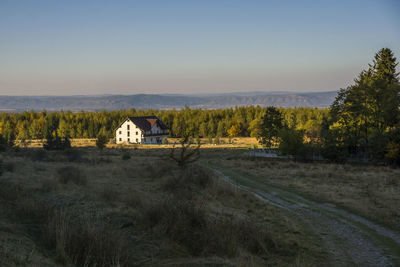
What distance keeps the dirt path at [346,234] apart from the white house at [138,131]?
2571 inches

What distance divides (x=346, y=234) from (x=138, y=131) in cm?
7292

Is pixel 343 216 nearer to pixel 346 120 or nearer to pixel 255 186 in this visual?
pixel 255 186

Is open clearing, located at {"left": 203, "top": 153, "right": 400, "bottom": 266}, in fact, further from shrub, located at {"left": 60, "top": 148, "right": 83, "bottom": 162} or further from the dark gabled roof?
the dark gabled roof

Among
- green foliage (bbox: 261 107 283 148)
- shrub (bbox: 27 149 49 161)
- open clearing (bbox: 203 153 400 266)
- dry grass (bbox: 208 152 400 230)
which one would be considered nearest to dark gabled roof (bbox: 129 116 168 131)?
green foliage (bbox: 261 107 283 148)

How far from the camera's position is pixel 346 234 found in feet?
39.8

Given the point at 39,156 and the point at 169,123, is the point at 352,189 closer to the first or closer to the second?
the point at 39,156

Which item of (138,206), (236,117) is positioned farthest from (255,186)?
(236,117)

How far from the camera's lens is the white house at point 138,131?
82.1m

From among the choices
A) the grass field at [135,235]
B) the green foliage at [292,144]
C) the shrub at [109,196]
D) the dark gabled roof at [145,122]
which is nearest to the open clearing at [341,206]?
the grass field at [135,235]

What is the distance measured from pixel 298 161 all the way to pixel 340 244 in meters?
33.4

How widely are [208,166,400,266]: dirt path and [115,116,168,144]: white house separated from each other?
6529cm

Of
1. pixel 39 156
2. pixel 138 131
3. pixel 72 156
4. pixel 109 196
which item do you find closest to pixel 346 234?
pixel 109 196

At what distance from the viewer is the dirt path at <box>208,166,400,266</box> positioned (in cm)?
956

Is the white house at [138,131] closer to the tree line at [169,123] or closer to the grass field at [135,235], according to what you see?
the tree line at [169,123]
